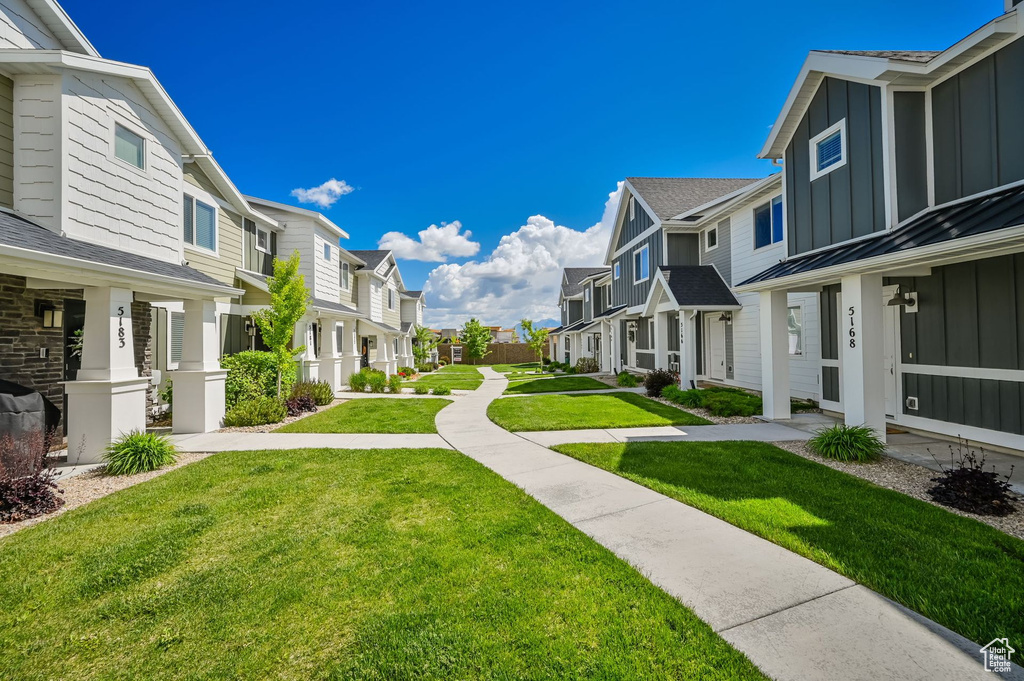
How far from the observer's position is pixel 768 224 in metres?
12.8

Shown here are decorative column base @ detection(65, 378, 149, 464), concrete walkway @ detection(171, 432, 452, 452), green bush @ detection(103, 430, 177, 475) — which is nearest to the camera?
green bush @ detection(103, 430, 177, 475)

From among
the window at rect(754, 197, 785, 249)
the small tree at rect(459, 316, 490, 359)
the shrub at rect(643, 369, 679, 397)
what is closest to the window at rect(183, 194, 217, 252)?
the shrub at rect(643, 369, 679, 397)

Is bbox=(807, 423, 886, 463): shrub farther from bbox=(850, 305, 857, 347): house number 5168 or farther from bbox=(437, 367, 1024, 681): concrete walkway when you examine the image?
bbox=(437, 367, 1024, 681): concrete walkway

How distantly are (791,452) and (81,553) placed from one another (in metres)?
9.23

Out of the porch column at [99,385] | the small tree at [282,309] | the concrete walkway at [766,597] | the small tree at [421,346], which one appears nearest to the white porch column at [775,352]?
the concrete walkway at [766,597]

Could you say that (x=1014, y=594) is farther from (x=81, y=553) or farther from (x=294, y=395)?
(x=294, y=395)

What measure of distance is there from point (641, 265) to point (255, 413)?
16433mm

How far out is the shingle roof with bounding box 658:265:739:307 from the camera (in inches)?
535

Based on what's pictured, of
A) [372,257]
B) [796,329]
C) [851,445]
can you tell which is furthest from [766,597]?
[372,257]

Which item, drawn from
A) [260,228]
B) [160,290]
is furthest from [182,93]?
[160,290]

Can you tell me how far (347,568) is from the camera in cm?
356

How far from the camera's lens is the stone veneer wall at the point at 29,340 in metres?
7.48

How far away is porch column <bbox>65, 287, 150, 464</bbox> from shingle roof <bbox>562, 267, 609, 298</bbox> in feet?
109

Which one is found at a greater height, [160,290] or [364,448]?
[160,290]
